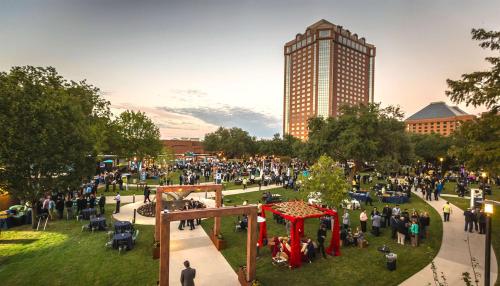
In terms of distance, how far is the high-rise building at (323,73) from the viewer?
497 ft

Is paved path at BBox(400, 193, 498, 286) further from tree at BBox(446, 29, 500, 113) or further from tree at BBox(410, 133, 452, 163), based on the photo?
tree at BBox(410, 133, 452, 163)

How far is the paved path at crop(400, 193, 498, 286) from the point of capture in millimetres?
10074

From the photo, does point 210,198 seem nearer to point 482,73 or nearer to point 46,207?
point 46,207

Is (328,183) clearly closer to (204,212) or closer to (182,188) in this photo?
(182,188)

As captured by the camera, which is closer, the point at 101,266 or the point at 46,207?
the point at 101,266

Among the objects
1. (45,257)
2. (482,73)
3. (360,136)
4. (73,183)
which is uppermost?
(482,73)

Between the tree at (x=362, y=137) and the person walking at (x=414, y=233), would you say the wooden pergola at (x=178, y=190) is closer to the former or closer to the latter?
the person walking at (x=414, y=233)

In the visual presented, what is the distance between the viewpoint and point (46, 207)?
1769cm

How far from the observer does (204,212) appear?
9445 mm

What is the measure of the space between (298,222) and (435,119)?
173 meters

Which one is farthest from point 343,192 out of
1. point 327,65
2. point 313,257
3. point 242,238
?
point 327,65

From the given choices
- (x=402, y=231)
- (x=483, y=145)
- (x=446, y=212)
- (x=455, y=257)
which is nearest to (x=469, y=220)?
(x=446, y=212)

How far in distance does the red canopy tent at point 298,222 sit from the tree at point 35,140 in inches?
531

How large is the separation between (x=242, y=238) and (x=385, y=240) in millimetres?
7926
